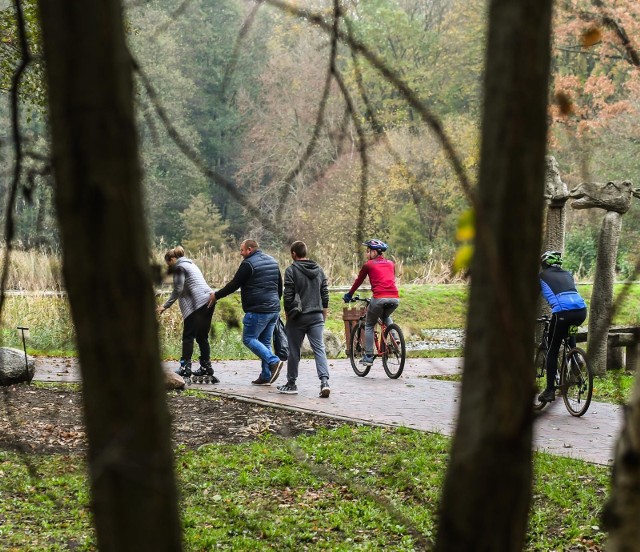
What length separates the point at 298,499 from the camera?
741 centimetres

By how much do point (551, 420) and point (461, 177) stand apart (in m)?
9.72

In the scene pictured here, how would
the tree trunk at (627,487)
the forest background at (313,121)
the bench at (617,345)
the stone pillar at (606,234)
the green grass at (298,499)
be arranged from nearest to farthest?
the tree trunk at (627,487) → the green grass at (298,499) → the stone pillar at (606,234) → the bench at (617,345) → the forest background at (313,121)

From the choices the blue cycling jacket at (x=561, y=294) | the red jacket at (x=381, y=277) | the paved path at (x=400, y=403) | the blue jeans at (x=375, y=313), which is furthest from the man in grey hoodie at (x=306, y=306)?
the blue cycling jacket at (x=561, y=294)

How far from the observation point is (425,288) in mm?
30891

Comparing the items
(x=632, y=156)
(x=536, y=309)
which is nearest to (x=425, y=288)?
(x=632, y=156)

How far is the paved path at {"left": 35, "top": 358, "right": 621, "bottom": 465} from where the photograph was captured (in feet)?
30.8

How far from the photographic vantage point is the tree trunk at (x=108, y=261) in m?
1.30

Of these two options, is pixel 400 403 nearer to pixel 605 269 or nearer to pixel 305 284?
pixel 305 284

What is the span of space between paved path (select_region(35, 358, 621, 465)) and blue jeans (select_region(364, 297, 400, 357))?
59cm

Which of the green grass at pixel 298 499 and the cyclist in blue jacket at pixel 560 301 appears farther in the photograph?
the cyclist in blue jacket at pixel 560 301

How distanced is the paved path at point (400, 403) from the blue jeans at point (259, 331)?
0.55 metres

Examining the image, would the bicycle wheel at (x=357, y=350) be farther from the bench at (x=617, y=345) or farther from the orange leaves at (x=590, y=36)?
the orange leaves at (x=590, y=36)

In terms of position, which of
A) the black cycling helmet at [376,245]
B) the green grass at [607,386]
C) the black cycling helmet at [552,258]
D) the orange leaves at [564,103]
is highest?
the orange leaves at [564,103]

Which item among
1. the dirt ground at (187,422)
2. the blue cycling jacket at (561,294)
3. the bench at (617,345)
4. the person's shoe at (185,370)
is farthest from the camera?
the bench at (617,345)
